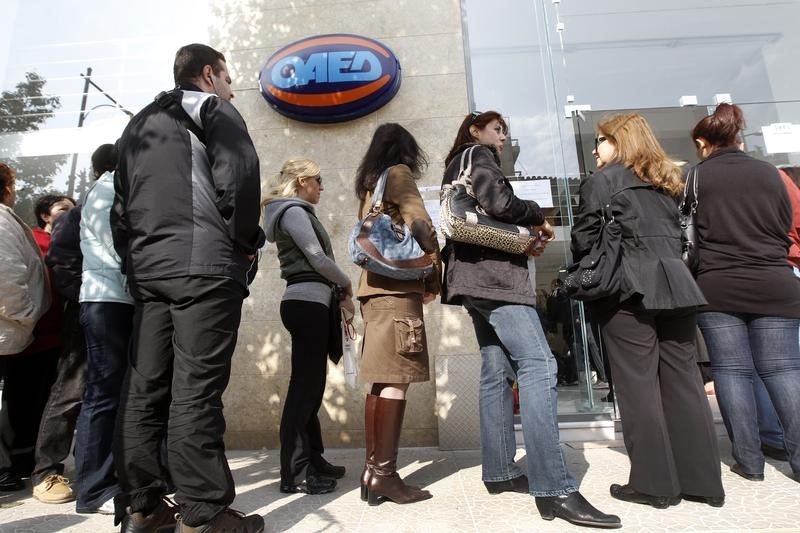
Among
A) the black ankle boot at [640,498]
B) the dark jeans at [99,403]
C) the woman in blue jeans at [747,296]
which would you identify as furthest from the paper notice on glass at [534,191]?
the dark jeans at [99,403]

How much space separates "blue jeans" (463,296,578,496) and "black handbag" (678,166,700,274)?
3.67ft

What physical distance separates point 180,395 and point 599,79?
486cm

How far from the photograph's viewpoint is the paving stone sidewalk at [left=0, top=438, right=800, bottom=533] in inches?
84.1

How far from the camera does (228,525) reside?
1959mm

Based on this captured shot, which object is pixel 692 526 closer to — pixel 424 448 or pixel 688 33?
pixel 424 448

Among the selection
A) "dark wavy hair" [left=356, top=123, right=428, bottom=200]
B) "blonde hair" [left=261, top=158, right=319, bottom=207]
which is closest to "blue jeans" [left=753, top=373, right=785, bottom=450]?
"dark wavy hair" [left=356, top=123, right=428, bottom=200]

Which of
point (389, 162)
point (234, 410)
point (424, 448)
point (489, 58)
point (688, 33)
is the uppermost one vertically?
point (688, 33)

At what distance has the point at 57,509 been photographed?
2639 mm

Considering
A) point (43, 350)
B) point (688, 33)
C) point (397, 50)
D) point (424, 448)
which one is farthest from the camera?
point (688, 33)

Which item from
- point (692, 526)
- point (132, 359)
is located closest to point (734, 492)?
point (692, 526)

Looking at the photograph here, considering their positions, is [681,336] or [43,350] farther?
[43,350]

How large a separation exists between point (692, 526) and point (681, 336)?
2.90 feet

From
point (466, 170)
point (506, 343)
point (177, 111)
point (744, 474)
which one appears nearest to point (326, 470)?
point (506, 343)

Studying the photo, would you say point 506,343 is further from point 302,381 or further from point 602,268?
point 302,381
